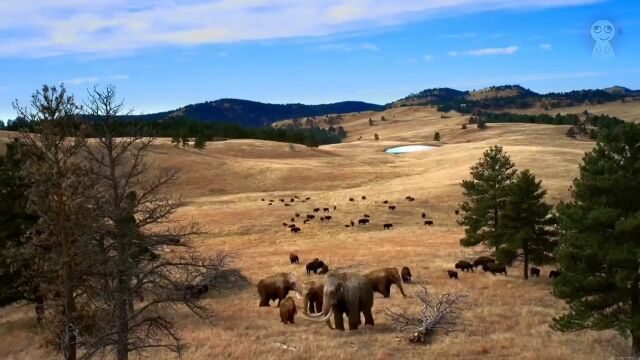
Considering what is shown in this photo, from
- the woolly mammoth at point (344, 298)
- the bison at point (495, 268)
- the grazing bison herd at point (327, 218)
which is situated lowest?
the grazing bison herd at point (327, 218)

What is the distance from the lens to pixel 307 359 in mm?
19297

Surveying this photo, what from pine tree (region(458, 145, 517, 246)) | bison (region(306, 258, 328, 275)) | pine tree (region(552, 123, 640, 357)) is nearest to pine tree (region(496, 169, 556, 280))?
pine tree (region(458, 145, 517, 246))

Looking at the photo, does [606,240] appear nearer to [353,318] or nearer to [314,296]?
[353,318]

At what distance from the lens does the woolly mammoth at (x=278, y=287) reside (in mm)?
27672

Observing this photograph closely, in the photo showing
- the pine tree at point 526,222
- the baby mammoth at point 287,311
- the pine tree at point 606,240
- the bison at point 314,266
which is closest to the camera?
the pine tree at point 606,240

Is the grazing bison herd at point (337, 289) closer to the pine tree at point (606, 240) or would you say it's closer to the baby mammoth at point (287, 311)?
the baby mammoth at point (287, 311)

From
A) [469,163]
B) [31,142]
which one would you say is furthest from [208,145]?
[31,142]

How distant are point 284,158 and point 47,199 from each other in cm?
10408

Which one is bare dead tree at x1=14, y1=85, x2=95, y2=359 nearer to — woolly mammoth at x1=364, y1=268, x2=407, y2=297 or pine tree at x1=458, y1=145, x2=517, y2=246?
woolly mammoth at x1=364, y1=268, x2=407, y2=297

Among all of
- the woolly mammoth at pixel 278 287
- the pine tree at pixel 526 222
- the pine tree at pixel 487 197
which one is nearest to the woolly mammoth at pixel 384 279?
the woolly mammoth at pixel 278 287

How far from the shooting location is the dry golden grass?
20.8 m

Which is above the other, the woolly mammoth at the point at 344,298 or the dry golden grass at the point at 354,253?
the woolly mammoth at the point at 344,298

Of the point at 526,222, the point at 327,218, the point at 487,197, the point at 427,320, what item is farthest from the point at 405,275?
the point at 327,218

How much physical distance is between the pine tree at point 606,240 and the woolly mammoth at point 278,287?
1267 cm
